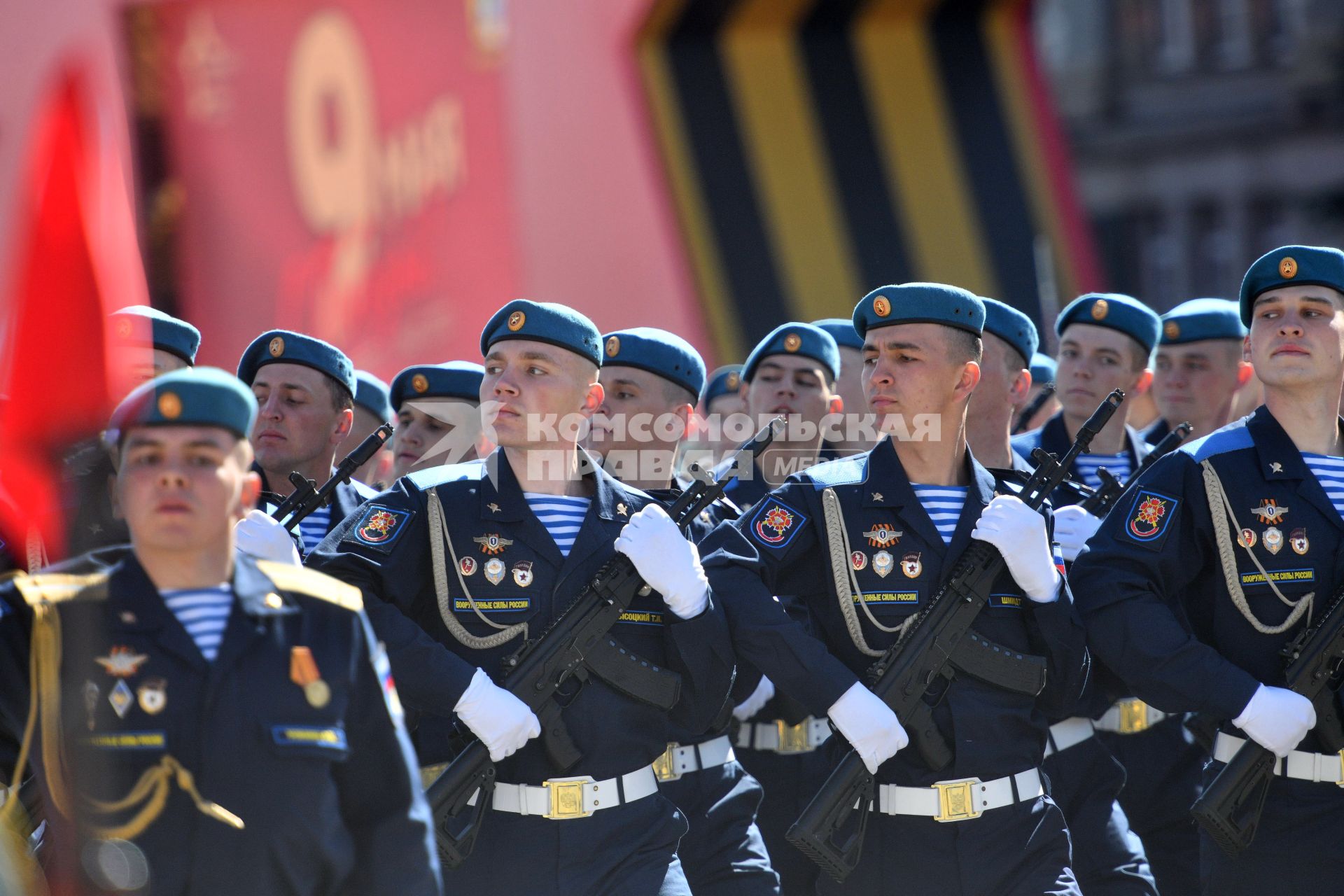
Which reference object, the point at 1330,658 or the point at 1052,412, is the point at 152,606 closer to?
the point at 1330,658

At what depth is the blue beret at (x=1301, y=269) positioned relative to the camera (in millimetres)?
5230

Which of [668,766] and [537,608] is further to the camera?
[668,766]

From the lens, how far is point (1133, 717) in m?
6.57

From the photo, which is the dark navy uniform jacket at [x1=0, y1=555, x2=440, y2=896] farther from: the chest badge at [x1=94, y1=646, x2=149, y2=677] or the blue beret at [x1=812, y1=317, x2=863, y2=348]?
the blue beret at [x1=812, y1=317, x2=863, y2=348]

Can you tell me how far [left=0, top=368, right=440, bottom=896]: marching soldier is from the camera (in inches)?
136

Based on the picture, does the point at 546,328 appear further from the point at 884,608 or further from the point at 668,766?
the point at 668,766

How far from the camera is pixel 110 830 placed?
11.3 ft

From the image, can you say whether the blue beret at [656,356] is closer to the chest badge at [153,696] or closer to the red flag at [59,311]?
the red flag at [59,311]

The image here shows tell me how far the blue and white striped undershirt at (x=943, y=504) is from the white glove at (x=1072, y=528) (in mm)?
864

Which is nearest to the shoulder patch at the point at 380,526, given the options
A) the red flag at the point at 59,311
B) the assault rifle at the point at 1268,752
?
the red flag at the point at 59,311

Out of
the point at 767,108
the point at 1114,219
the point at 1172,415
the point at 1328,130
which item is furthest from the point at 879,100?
the point at 1114,219

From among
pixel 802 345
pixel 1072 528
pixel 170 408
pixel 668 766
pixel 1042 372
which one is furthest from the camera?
pixel 1042 372

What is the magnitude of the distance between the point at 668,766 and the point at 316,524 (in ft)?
4.86

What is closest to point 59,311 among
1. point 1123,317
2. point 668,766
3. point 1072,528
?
point 668,766
